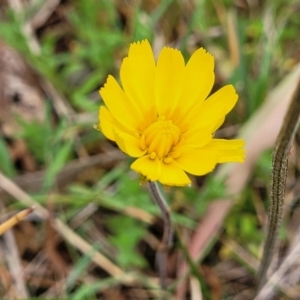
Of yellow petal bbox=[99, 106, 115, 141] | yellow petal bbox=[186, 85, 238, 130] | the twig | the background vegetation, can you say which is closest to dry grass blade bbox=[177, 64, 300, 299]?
the background vegetation

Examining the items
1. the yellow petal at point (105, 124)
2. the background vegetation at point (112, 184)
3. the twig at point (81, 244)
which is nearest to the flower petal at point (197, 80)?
the yellow petal at point (105, 124)

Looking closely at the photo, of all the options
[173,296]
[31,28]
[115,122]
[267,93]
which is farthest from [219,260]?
[31,28]

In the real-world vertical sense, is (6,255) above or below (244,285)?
above

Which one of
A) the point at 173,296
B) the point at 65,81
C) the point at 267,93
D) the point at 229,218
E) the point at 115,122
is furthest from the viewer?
the point at 65,81

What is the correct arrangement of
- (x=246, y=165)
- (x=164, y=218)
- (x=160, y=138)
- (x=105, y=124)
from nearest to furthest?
(x=105, y=124)
(x=160, y=138)
(x=164, y=218)
(x=246, y=165)

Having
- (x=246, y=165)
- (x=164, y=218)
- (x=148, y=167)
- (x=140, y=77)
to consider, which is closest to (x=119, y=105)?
(x=140, y=77)

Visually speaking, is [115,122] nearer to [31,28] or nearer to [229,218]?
[229,218]

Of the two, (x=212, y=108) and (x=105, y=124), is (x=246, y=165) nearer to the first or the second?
(x=212, y=108)
